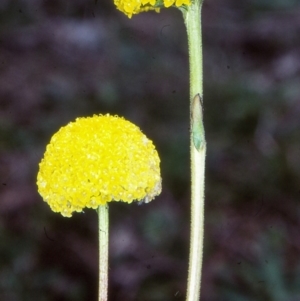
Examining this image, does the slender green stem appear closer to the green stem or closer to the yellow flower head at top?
the green stem

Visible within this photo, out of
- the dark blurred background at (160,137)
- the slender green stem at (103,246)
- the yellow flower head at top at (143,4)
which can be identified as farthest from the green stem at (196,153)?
the dark blurred background at (160,137)

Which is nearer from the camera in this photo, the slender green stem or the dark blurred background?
the slender green stem

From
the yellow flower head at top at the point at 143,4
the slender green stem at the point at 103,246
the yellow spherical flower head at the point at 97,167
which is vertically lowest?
the slender green stem at the point at 103,246

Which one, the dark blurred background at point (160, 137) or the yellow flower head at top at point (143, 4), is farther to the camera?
the dark blurred background at point (160, 137)

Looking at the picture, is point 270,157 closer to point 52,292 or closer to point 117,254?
point 117,254

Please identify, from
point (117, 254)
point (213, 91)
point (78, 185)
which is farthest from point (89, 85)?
point (78, 185)

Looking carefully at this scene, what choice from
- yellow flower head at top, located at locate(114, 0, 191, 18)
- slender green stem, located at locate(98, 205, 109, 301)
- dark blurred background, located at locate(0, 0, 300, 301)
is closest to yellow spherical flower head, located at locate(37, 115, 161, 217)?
slender green stem, located at locate(98, 205, 109, 301)

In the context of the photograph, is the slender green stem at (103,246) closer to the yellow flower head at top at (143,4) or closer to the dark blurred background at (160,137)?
the yellow flower head at top at (143,4)
